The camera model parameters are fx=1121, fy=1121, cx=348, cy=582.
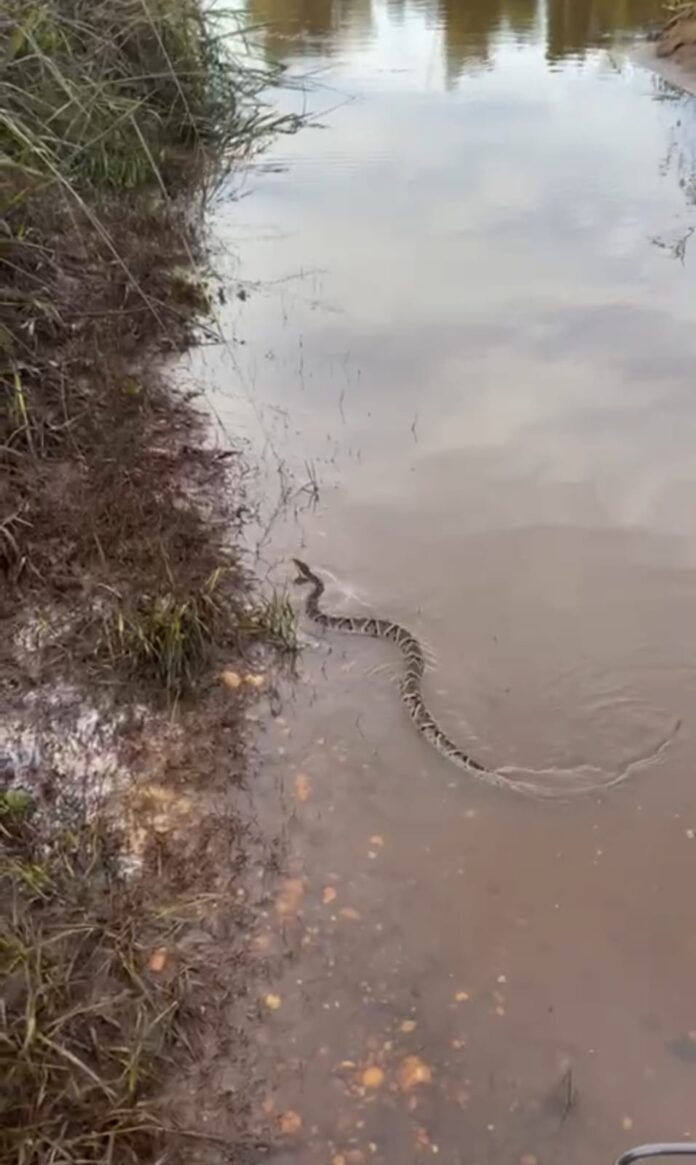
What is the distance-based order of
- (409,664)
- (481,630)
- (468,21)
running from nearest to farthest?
1. (409,664)
2. (481,630)
3. (468,21)

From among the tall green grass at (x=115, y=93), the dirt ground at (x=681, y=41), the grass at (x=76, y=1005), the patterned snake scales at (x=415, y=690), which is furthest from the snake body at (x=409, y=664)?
the dirt ground at (x=681, y=41)

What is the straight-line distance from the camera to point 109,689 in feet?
15.6

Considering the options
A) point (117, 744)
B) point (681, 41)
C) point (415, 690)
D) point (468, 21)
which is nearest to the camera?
point (117, 744)

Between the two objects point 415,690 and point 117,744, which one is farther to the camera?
point 415,690

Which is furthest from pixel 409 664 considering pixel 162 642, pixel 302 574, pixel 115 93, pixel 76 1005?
pixel 115 93

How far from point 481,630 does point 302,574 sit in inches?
39.1

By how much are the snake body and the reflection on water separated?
13027mm

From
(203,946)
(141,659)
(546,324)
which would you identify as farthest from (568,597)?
(546,324)

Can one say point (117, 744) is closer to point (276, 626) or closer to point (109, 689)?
point (109, 689)

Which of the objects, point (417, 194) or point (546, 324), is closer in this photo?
point (546, 324)

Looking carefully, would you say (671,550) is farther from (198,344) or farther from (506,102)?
(506,102)

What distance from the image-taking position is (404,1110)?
3367 millimetres

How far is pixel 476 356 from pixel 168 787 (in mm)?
4536

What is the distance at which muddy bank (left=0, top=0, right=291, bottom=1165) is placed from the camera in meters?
3.23
